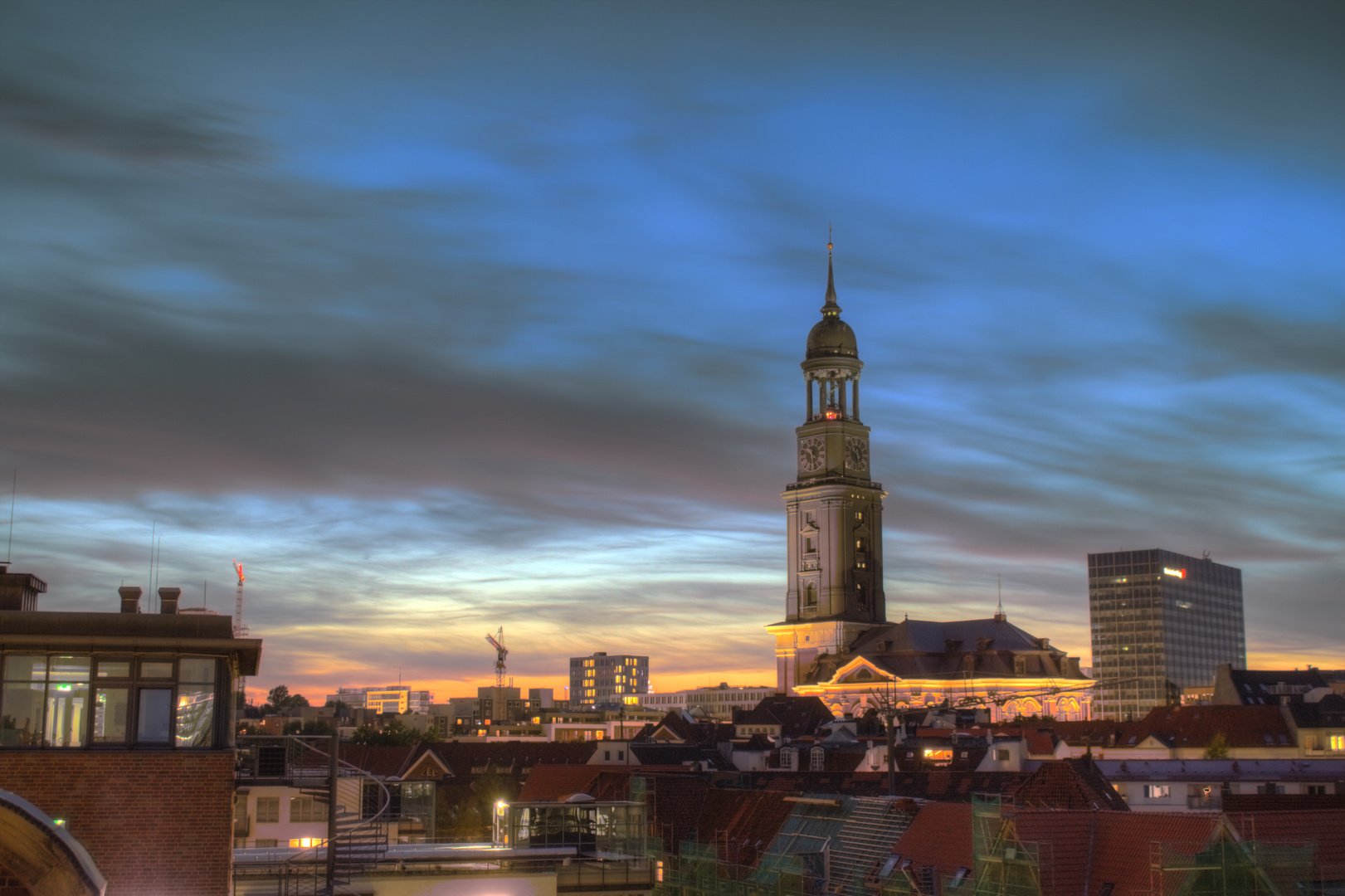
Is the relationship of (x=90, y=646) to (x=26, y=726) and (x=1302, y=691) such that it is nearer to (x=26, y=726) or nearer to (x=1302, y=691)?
(x=26, y=726)

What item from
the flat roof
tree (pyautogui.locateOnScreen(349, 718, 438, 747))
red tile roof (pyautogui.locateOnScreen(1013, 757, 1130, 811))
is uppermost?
the flat roof

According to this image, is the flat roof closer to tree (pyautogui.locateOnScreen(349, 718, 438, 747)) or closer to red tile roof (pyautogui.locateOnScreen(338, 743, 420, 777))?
red tile roof (pyautogui.locateOnScreen(338, 743, 420, 777))

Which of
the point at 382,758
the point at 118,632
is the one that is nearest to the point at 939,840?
the point at 118,632

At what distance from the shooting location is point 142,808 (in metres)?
30.8

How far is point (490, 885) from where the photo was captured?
3931 cm

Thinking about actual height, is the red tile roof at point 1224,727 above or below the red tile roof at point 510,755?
above

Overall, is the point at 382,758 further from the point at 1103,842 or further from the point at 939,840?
the point at 1103,842

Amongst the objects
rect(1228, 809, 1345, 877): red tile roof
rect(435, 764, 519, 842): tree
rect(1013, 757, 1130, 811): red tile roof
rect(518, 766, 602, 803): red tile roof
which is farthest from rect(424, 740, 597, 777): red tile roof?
rect(1228, 809, 1345, 877): red tile roof

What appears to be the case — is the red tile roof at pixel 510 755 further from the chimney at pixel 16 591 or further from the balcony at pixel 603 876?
the chimney at pixel 16 591

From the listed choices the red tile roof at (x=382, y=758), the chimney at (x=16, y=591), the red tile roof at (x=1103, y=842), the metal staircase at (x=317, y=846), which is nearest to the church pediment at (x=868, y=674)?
the red tile roof at (x=382, y=758)

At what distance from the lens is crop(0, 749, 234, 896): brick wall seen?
30281 millimetres

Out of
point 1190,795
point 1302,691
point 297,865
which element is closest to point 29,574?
point 297,865

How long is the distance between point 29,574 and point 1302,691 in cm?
13973

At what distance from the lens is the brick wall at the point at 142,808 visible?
30.3 meters
